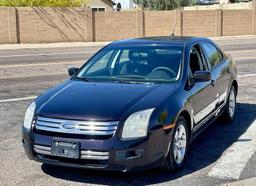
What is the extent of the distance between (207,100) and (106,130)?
7.08 ft

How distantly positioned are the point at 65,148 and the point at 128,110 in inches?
29.7

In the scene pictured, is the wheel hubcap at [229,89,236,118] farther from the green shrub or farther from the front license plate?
the green shrub

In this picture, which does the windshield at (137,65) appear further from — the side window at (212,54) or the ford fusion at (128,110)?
the side window at (212,54)

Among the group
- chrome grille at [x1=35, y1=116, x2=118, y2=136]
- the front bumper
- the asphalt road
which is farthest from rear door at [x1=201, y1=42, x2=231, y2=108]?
chrome grille at [x1=35, y1=116, x2=118, y2=136]

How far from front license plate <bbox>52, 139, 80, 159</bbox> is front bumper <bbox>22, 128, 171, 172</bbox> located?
4 centimetres

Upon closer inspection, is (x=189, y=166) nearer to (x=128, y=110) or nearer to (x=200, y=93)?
(x=200, y=93)

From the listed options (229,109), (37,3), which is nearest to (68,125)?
(229,109)

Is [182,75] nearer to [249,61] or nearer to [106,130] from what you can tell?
[106,130]

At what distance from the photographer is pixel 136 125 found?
15.5ft

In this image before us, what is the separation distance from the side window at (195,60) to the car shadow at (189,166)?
1056 millimetres

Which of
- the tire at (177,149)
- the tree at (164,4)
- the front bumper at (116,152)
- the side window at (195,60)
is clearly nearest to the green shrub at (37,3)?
the tree at (164,4)

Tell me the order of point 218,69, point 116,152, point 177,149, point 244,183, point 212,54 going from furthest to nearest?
point 212,54
point 218,69
point 177,149
point 244,183
point 116,152

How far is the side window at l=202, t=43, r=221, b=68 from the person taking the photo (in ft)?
22.6

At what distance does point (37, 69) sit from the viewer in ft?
51.3
